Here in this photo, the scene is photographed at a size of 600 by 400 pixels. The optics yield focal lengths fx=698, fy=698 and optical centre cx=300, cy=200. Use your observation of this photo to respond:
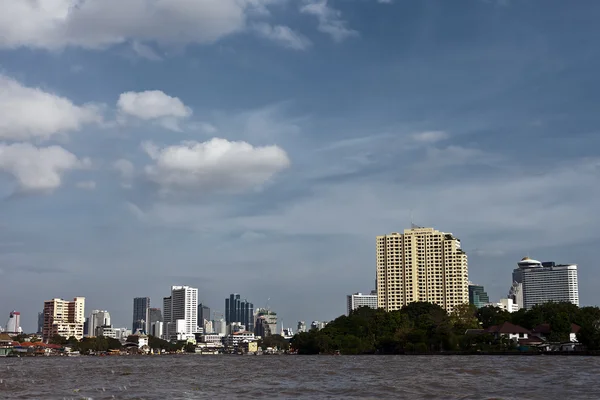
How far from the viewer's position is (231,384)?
42094mm

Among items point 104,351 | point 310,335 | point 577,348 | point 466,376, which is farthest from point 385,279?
point 466,376

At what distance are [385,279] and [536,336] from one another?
88195 mm

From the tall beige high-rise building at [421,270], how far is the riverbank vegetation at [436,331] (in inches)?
1496

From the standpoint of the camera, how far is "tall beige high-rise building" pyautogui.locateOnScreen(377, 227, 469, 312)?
614 feet

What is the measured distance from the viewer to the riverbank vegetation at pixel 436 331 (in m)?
104

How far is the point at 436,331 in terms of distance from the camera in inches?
4454

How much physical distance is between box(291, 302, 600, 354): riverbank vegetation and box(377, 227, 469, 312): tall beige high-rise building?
125ft

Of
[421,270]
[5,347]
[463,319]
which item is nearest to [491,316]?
[463,319]

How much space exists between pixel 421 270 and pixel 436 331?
7831 cm

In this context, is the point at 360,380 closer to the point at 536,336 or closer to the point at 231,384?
the point at 231,384

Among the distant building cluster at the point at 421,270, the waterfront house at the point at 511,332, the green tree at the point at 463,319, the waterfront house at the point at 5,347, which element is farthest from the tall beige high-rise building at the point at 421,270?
the waterfront house at the point at 5,347

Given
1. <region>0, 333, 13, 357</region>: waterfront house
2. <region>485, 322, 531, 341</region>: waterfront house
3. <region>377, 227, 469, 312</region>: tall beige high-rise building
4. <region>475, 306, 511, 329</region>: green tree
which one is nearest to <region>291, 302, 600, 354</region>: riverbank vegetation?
<region>475, 306, 511, 329</region>: green tree

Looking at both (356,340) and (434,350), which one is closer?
(434,350)

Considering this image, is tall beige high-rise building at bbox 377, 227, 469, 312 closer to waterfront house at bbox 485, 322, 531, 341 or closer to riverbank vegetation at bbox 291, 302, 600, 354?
riverbank vegetation at bbox 291, 302, 600, 354
